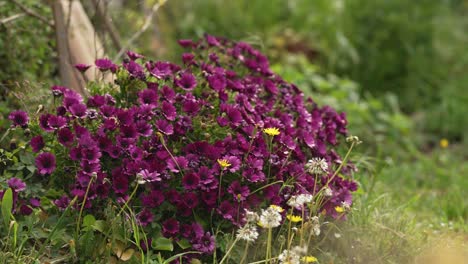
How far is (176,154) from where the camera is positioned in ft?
9.43

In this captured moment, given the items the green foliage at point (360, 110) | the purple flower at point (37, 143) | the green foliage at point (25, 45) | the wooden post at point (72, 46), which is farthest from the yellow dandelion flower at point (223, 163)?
the green foliage at point (360, 110)

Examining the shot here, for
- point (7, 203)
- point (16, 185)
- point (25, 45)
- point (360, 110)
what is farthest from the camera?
point (360, 110)

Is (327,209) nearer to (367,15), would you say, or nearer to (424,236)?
(424,236)

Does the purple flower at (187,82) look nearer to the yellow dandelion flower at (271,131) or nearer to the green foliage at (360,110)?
Answer: the yellow dandelion flower at (271,131)

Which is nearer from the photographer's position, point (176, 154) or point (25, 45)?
point (176, 154)

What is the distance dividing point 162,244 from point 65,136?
0.54 meters

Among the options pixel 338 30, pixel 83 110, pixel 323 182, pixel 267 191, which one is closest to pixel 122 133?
pixel 83 110

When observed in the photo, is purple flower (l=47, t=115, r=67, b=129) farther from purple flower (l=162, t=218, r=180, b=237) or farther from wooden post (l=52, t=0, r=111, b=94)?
wooden post (l=52, t=0, r=111, b=94)

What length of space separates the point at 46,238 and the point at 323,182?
1.15 metres

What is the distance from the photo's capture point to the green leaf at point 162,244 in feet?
8.75

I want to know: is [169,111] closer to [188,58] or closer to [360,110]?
[188,58]

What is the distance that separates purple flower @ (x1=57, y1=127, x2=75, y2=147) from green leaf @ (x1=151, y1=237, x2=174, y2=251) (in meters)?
0.49

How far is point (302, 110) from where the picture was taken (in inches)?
130

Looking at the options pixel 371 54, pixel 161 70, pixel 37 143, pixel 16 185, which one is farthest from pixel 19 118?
pixel 371 54
